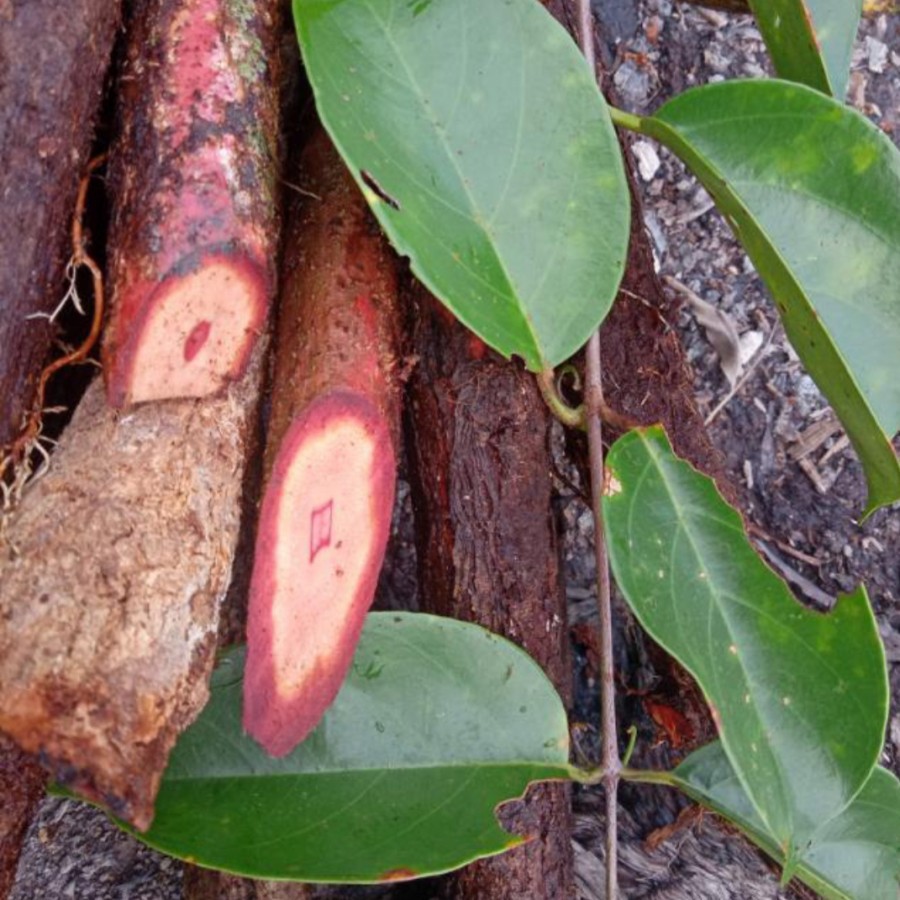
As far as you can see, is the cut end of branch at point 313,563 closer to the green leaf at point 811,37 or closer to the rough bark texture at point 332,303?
the rough bark texture at point 332,303

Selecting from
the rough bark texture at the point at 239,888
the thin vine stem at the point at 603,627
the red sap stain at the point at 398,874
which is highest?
the thin vine stem at the point at 603,627

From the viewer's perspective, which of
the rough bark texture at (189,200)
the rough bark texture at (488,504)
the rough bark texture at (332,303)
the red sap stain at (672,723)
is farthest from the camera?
the red sap stain at (672,723)

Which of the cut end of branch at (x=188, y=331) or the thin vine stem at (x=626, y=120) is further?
the thin vine stem at (x=626, y=120)

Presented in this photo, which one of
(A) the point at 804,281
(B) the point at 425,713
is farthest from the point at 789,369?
(B) the point at 425,713

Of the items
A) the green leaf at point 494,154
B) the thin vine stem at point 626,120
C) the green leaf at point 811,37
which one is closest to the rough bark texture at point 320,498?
the green leaf at point 494,154

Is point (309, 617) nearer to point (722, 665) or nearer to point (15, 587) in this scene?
point (15, 587)

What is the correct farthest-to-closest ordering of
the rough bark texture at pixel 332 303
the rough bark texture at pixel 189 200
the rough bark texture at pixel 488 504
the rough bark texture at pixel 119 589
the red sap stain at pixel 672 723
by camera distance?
the red sap stain at pixel 672 723
the rough bark texture at pixel 488 504
the rough bark texture at pixel 332 303
the rough bark texture at pixel 189 200
the rough bark texture at pixel 119 589

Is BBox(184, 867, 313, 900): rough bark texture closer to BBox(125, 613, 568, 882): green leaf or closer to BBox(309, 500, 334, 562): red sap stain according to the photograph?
BBox(125, 613, 568, 882): green leaf

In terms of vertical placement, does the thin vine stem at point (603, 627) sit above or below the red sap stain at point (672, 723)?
above
